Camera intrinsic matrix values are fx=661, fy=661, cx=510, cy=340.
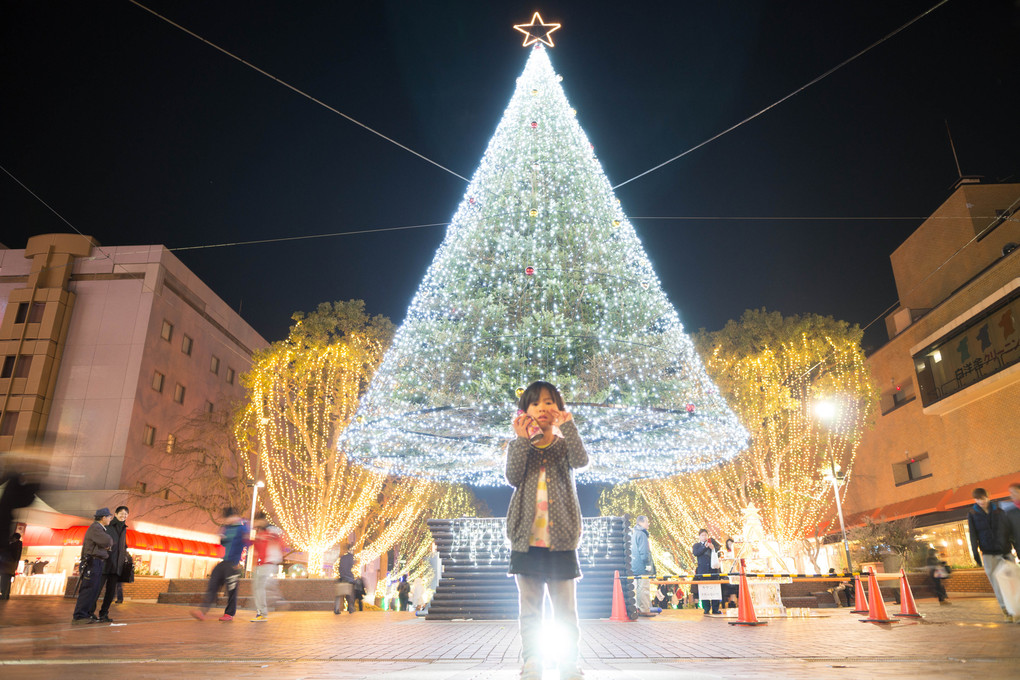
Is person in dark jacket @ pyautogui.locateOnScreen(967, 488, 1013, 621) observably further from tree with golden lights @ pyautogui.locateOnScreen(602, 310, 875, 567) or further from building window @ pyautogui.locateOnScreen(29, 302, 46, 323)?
building window @ pyautogui.locateOnScreen(29, 302, 46, 323)

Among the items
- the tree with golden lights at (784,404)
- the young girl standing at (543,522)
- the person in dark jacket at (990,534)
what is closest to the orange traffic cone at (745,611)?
the person in dark jacket at (990,534)

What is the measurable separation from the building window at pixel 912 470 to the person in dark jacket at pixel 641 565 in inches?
949

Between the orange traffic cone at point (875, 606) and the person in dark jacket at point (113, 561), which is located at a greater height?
the person in dark jacket at point (113, 561)

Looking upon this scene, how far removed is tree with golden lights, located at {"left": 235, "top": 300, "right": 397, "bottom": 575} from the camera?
23.1 metres

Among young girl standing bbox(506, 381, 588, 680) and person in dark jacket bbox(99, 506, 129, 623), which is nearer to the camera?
young girl standing bbox(506, 381, 588, 680)

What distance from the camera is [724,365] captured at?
23312mm

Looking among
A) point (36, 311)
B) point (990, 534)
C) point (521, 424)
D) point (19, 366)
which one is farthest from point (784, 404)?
point (36, 311)

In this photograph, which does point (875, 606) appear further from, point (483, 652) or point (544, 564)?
point (544, 564)

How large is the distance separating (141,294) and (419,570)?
24581 mm

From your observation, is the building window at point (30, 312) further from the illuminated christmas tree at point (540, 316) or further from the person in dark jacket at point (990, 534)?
the person in dark jacket at point (990, 534)

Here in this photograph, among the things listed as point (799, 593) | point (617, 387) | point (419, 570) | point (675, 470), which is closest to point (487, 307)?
point (617, 387)

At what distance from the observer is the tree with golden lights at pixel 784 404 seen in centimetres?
2248

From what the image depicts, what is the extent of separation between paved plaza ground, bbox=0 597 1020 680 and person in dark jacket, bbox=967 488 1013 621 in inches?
29.4

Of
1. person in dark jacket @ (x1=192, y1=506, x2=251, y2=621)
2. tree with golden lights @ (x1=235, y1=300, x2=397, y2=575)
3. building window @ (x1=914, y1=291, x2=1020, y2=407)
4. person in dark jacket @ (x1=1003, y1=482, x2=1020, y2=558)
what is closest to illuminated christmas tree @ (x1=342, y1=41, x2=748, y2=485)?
person in dark jacket @ (x1=192, y1=506, x2=251, y2=621)
